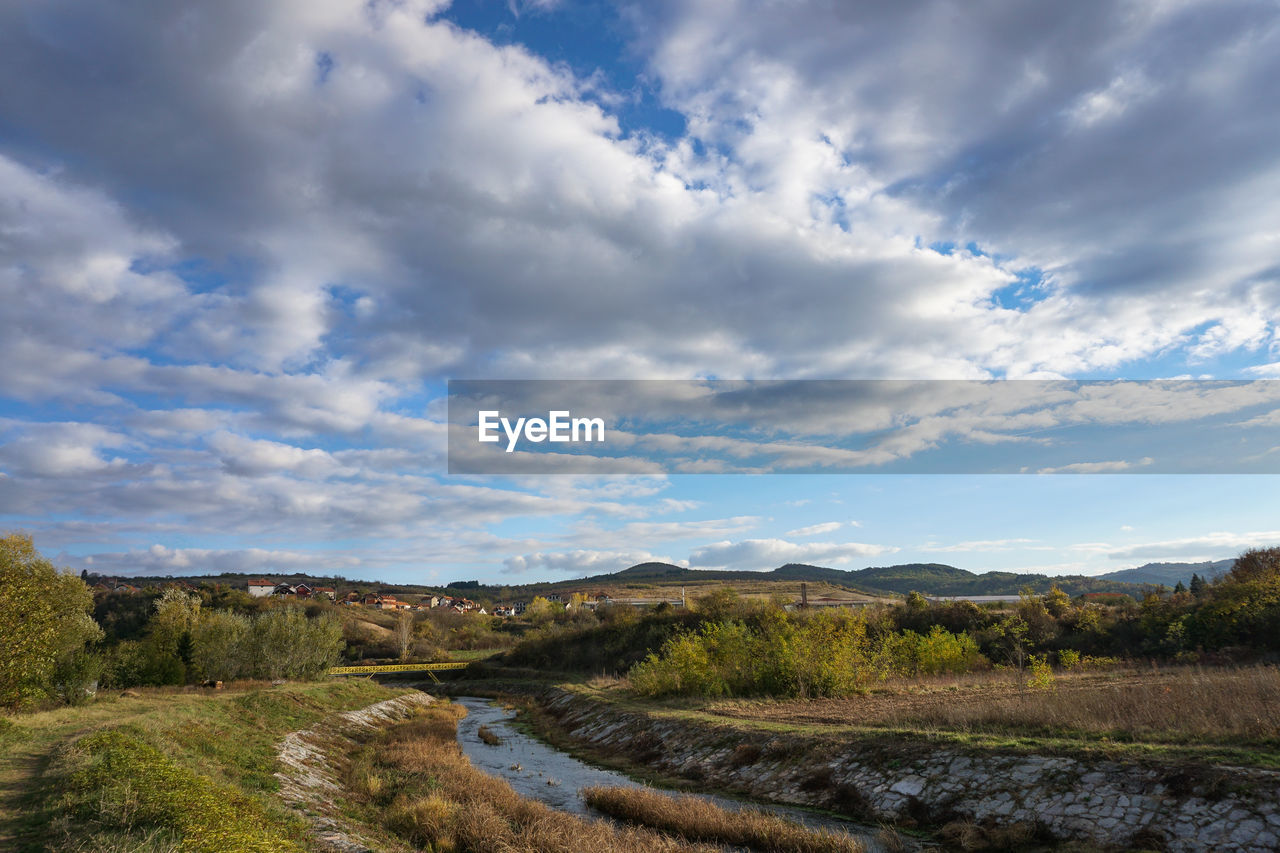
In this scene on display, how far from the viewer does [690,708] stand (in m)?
43.2

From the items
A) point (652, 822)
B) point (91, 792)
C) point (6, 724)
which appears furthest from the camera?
point (6, 724)

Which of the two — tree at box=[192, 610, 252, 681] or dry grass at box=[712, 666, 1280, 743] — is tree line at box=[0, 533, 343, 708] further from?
dry grass at box=[712, 666, 1280, 743]

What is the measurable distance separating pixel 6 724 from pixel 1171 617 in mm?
80309

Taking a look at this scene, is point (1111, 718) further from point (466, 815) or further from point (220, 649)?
point (220, 649)

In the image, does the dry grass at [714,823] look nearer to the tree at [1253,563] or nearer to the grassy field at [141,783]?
the grassy field at [141,783]

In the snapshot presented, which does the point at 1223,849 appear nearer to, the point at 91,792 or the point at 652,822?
the point at 652,822

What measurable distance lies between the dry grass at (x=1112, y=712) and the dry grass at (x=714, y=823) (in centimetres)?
934

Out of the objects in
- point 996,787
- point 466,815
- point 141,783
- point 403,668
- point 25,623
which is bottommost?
point 403,668

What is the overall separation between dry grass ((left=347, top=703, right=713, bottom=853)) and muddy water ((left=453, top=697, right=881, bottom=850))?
7.15 ft

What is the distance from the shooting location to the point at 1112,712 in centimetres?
2325

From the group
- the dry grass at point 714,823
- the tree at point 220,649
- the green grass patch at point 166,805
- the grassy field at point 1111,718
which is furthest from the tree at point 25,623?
the grassy field at point 1111,718

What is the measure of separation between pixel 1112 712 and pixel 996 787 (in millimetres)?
7016

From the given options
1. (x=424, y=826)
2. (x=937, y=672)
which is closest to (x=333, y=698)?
(x=424, y=826)

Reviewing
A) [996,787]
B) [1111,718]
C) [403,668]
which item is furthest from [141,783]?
[403,668]
